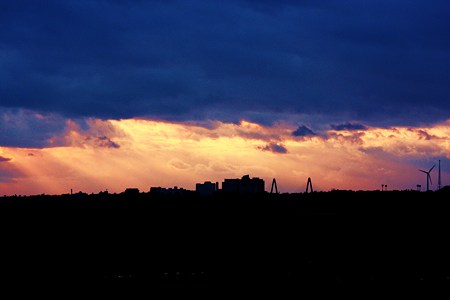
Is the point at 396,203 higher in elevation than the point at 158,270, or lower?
higher

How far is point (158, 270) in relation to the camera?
47.5m

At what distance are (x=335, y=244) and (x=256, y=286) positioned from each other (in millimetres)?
20568

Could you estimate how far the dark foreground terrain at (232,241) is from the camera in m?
43.0

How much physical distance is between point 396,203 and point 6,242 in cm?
4147

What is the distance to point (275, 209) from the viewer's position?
76500 millimetres

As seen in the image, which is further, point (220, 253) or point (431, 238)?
point (431, 238)

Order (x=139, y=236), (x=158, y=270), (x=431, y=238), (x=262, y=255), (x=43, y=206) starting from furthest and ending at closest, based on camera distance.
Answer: (x=43, y=206) → (x=139, y=236) → (x=431, y=238) → (x=262, y=255) → (x=158, y=270)

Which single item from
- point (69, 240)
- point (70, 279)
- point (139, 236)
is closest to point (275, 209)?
point (139, 236)

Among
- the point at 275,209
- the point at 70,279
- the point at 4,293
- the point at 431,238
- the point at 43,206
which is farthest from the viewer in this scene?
the point at 43,206

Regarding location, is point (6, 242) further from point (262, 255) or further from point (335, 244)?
point (335, 244)

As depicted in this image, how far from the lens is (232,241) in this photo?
5978 cm

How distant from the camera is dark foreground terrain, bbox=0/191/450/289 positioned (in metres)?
43.0

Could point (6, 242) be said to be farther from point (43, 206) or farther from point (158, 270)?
point (43, 206)

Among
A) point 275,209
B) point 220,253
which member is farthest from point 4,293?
point 275,209
